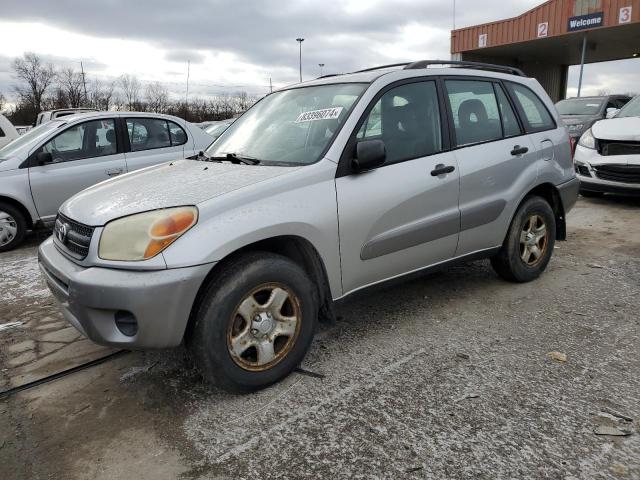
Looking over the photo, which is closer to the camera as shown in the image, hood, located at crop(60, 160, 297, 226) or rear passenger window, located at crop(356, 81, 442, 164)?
hood, located at crop(60, 160, 297, 226)

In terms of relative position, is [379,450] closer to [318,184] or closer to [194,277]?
[194,277]

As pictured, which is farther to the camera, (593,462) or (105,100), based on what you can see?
(105,100)

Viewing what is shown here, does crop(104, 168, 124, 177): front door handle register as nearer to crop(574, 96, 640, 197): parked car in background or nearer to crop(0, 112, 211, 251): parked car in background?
crop(0, 112, 211, 251): parked car in background

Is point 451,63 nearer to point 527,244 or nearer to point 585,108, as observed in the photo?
point 527,244

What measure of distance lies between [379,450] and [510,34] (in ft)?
81.9

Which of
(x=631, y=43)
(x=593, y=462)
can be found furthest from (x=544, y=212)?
(x=631, y=43)

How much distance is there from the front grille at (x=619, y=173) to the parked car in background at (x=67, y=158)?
6.11 m

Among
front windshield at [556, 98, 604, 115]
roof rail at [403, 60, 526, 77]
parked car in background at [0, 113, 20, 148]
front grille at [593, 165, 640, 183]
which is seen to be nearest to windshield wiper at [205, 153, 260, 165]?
roof rail at [403, 60, 526, 77]

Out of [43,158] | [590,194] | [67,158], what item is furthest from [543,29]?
[43,158]

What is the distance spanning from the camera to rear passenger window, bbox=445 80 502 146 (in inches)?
146

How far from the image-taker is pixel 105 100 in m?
39.3

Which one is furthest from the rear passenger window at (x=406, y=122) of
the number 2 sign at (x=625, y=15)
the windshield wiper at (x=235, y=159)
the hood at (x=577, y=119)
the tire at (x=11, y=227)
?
the number 2 sign at (x=625, y=15)

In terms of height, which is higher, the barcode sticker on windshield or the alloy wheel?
the barcode sticker on windshield

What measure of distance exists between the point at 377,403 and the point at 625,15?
22.4 meters
